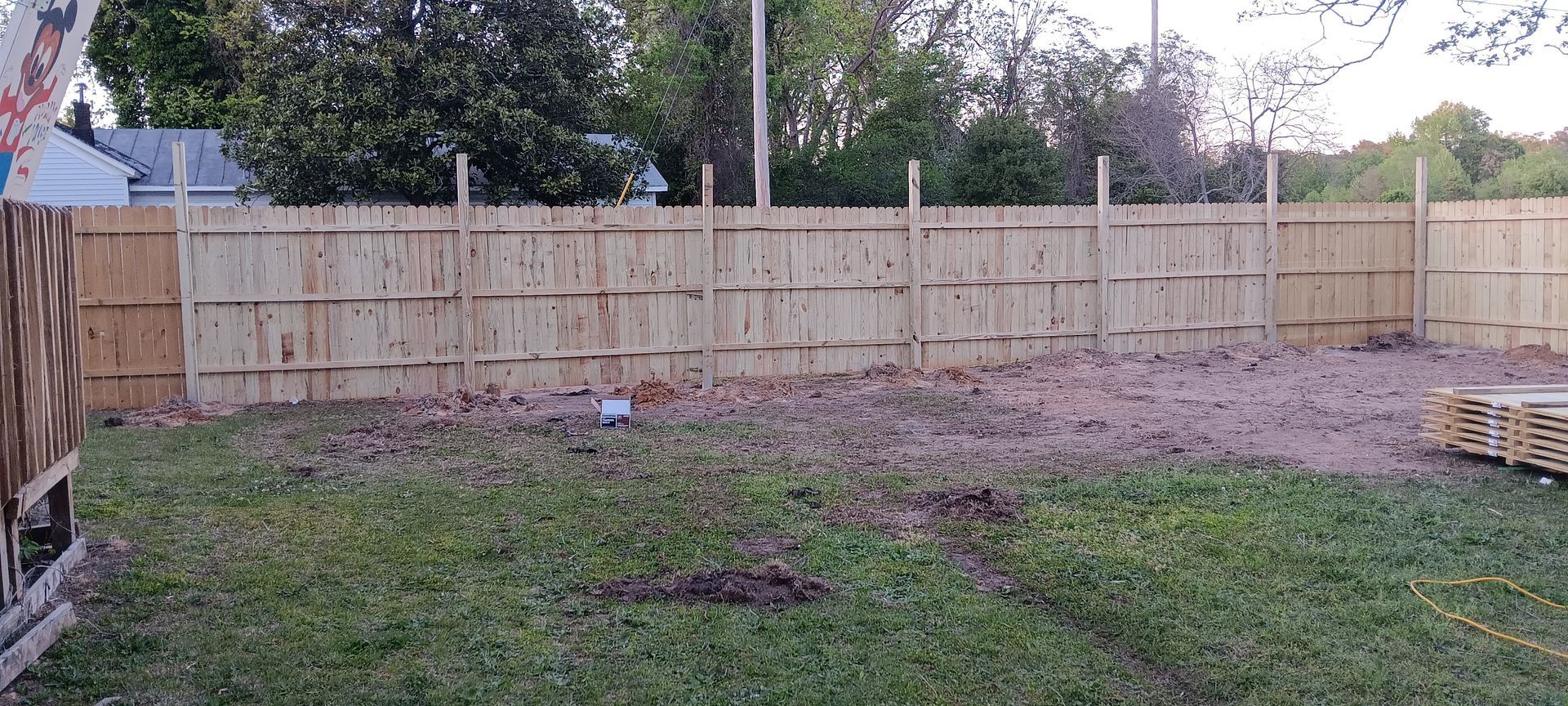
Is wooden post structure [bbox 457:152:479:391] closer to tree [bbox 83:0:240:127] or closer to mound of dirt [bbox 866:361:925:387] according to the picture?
mound of dirt [bbox 866:361:925:387]

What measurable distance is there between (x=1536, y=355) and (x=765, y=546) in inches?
472

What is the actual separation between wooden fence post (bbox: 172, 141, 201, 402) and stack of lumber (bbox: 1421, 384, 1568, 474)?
10.5m

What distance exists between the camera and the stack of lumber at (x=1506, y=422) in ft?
23.5

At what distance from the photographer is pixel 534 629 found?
457cm

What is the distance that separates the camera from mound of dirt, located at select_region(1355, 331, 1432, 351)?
15.1 m

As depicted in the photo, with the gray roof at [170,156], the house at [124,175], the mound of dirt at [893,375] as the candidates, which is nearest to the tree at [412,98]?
the house at [124,175]

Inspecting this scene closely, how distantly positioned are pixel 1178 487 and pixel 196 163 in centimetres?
2185

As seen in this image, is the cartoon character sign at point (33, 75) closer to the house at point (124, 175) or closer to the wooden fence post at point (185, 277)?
the wooden fence post at point (185, 277)

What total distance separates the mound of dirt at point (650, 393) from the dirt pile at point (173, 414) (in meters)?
3.67

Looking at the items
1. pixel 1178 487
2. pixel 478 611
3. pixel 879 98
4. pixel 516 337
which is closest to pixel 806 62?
pixel 879 98

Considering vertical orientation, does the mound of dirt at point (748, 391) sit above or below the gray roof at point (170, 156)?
below

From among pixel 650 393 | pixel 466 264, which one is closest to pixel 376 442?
pixel 466 264

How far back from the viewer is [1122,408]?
10586 mm

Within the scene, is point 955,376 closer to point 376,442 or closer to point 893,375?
point 893,375
